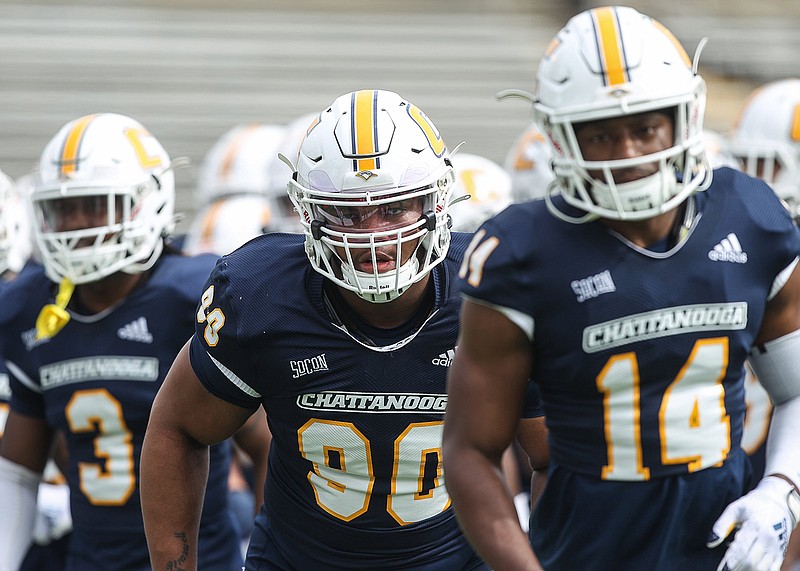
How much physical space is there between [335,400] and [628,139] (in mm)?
907

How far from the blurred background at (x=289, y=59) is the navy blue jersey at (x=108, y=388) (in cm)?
686

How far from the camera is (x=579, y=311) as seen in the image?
7.13ft

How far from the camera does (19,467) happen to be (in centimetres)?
362

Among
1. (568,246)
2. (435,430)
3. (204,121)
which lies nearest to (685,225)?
(568,246)

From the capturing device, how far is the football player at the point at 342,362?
273 cm

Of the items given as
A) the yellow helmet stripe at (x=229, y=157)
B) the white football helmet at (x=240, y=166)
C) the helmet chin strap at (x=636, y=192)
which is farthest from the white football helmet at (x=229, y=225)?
the helmet chin strap at (x=636, y=192)

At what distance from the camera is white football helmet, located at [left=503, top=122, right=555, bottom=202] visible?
20.0 feet

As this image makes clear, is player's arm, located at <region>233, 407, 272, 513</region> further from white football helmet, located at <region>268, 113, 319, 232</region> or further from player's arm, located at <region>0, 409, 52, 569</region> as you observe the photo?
white football helmet, located at <region>268, 113, 319, 232</region>

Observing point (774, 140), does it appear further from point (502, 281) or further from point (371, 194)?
point (502, 281)

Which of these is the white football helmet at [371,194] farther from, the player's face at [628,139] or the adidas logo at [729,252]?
the adidas logo at [729,252]

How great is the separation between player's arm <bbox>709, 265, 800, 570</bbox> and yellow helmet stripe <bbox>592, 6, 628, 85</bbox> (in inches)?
18.4

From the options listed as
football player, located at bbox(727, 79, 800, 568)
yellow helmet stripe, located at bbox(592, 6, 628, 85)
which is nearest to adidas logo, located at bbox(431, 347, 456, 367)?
yellow helmet stripe, located at bbox(592, 6, 628, 85)

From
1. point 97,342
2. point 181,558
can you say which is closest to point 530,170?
point 97,342

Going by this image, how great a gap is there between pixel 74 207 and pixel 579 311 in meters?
1.87
